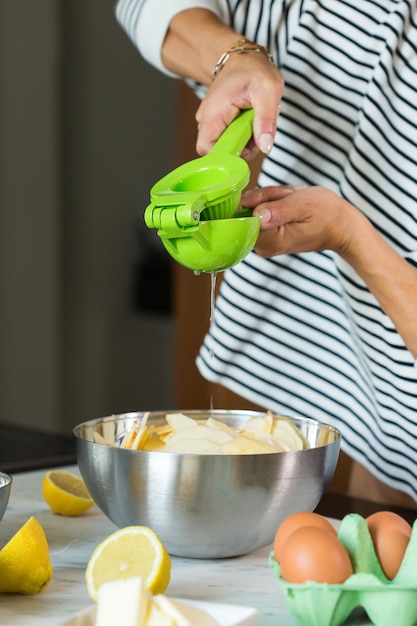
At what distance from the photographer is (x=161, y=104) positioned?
4039mm

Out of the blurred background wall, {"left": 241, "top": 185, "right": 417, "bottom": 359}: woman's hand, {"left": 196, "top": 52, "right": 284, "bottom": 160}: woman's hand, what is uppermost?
{"left": 196, "top": 52, "right": 284, "bottom": 160}: woman's hand

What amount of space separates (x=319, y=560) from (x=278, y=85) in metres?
0.65

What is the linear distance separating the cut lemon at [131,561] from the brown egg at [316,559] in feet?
0.37

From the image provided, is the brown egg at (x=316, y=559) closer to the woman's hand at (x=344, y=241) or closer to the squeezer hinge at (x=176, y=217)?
the squeezer hinge at (x=176, y=217)

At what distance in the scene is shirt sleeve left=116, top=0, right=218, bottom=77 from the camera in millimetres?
1453

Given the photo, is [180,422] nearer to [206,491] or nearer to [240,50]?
[206,491]

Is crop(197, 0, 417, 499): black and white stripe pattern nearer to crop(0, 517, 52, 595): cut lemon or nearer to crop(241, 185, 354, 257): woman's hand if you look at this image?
crop(241, 185, 354, 257): woman's hand

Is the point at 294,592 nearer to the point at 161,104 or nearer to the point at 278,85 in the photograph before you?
the point at 278,85

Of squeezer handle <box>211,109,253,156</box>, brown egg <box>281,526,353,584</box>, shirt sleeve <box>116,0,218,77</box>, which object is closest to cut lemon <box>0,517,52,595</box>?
brown egg <box>281,526,353,584</box>

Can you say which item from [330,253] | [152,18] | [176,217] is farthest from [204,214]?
[152,18]

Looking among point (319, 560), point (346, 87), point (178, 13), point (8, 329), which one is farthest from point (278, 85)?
point (8, 329)

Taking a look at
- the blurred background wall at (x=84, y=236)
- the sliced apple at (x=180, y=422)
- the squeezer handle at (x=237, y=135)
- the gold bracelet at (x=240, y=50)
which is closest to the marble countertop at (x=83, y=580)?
the sliced apple at (x=180, y=422)

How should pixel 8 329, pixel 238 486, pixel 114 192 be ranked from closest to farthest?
pixel 238 486, pixel 8 329, pixel 114 192

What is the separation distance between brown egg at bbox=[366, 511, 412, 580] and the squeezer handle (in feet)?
1.45
